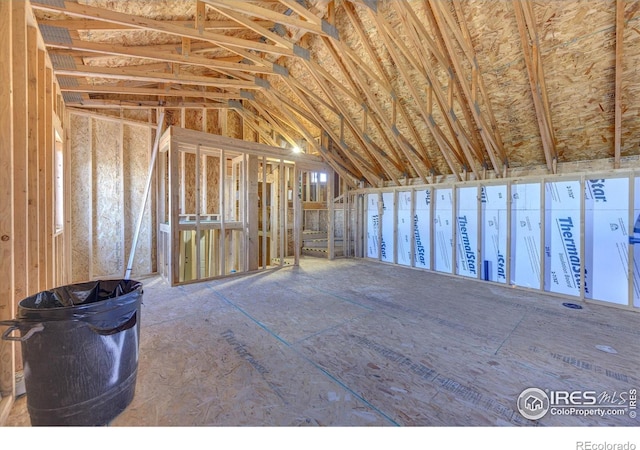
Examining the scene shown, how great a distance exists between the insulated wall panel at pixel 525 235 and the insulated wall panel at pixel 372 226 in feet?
10.6

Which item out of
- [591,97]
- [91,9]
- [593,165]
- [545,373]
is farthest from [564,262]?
[91,9]

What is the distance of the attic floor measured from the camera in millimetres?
1744

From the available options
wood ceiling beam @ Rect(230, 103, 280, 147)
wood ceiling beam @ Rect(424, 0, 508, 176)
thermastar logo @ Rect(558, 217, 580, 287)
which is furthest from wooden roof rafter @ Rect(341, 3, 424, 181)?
wood ceiling beam @ Rect(230, 103, 280, 147)

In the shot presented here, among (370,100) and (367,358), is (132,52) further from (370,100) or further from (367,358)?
(367,358)

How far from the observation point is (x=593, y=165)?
4.46 metres

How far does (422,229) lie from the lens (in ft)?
21.2

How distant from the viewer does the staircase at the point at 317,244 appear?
832cm

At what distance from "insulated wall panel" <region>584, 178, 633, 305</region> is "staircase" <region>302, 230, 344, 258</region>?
5.49 meters

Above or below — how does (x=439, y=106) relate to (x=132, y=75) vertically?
below

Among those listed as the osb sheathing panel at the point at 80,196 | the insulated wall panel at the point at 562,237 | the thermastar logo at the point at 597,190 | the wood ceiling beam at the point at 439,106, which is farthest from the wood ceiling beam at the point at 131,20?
the thermastar logo at the point at 597,190

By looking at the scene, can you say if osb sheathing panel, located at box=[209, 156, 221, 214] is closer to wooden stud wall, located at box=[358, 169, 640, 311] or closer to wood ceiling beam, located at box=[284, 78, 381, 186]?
wood ceiling beam, located at box=[284, 78, 381, 186]

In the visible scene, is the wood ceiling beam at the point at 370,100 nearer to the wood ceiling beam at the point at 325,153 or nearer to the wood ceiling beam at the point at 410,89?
the wood ceiling beam at the point at 410,89

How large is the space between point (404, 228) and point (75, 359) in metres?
6.52

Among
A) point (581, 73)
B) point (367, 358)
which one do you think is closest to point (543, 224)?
point (581, 73)
